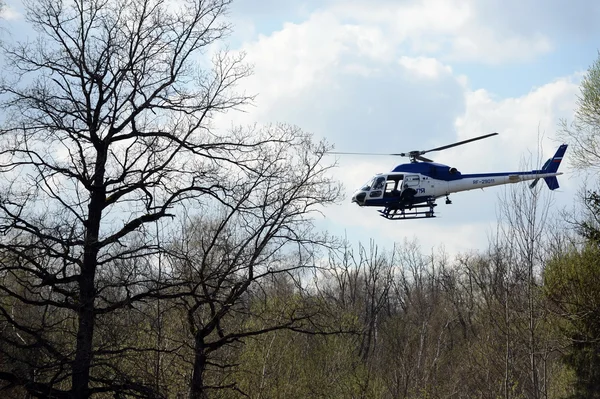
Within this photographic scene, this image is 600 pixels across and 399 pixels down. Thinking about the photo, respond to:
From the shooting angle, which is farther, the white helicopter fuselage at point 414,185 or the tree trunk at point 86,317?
the white helicopter fuselage at point 414,185

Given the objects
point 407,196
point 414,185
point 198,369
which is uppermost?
point 414,185

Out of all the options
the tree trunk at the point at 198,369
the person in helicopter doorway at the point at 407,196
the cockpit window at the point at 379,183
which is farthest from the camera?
the cockpit window at the point at 379,183

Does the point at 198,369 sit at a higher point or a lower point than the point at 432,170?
lower

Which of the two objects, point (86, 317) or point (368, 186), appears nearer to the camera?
point (86, 317)

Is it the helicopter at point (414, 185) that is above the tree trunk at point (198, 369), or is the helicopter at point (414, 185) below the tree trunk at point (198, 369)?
above

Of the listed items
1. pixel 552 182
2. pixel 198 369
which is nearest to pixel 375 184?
pixel 552 182

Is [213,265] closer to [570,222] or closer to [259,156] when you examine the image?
[259,156]

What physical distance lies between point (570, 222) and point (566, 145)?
161 inches

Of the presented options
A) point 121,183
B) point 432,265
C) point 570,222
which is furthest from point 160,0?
point 432,265

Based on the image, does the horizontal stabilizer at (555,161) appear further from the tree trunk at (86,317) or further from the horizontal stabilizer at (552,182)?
the tree trunk at (86,317)

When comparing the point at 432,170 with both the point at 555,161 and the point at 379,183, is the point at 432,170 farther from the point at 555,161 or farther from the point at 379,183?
the point at 555,161

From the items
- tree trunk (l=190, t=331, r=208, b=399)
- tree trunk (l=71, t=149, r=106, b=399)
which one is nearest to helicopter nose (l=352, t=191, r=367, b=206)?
tree trunk (l=190, t=331, r=208, b=399)

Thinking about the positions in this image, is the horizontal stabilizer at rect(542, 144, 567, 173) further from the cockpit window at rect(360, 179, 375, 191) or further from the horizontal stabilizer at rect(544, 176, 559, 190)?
the cockpit window at rect(360, 179, 375, 191)

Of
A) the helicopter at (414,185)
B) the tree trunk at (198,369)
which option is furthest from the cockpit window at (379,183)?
the tree trunk at (198,369)
